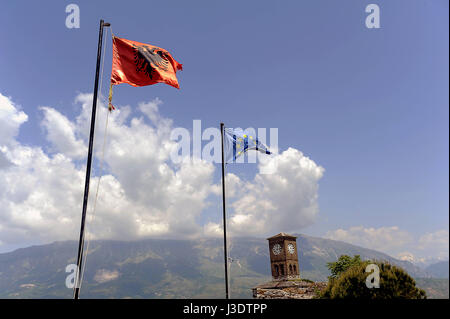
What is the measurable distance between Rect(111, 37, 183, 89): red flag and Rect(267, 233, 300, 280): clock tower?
68.9 m

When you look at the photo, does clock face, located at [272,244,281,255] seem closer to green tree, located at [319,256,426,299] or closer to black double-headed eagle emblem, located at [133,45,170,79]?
green tree, located at [319,256,426,299]

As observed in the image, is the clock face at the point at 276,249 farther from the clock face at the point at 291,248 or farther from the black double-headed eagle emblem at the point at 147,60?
the black double-headed eagle emblem at the point at 147,60

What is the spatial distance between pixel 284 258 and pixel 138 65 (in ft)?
232

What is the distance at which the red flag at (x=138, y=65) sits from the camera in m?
14.1

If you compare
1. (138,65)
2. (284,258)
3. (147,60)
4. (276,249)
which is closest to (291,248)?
(284,258)

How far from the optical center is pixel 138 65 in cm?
1469

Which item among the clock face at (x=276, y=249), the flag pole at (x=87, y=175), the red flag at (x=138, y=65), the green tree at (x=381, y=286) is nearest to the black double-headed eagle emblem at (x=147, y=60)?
the red flag at (x=138, y=65)

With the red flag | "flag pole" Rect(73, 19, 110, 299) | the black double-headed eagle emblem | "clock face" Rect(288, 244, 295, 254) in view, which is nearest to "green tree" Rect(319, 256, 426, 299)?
"flag pole" Rect(73, 19, 110, 299)

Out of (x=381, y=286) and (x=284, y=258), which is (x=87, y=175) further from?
(x=284, y=258)

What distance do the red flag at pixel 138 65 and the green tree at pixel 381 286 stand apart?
585 inches

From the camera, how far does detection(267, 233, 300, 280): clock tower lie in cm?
7550

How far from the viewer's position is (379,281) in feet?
56.5

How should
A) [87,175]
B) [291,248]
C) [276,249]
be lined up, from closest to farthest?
[87,175] → [291,248] → [276,249]
